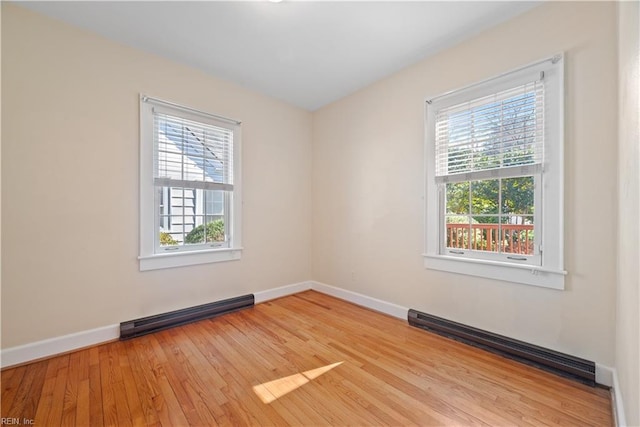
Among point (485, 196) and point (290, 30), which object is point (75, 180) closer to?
point (290, 30)

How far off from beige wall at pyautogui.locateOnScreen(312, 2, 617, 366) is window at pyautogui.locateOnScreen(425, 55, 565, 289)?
81 mm

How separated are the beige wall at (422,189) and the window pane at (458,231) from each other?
0.27 m

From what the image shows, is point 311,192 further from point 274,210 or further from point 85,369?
point 85,369

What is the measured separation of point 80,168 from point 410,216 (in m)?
3.21

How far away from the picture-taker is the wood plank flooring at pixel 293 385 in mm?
1515

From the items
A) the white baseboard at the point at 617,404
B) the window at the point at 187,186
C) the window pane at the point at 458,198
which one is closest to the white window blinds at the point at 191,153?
the window at the point at 187,186

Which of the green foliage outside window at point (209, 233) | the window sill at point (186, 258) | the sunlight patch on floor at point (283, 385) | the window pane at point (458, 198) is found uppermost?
the window pane at point (458, 198)

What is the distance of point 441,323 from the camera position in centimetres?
254

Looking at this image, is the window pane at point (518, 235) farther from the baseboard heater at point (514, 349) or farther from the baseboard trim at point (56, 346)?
the baseboard trim at point (56, 346)

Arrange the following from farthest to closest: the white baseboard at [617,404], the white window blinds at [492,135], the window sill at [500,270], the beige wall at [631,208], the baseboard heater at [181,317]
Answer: the baseboard heater at [181,317] → the white window blinds at [492,135] → the window sill at [500,270] → the white baseboard at [617,404] → the beige wall at [631,208]

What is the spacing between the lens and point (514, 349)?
207cm

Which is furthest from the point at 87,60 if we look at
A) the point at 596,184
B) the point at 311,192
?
the point at 596,184

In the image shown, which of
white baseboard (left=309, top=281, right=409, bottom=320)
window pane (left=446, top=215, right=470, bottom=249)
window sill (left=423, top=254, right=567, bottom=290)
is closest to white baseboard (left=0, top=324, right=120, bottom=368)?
white baseboard (left=309, top=281, right=409, bottom=320)

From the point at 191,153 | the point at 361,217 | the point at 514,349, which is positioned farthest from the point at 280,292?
the point at 514,349
